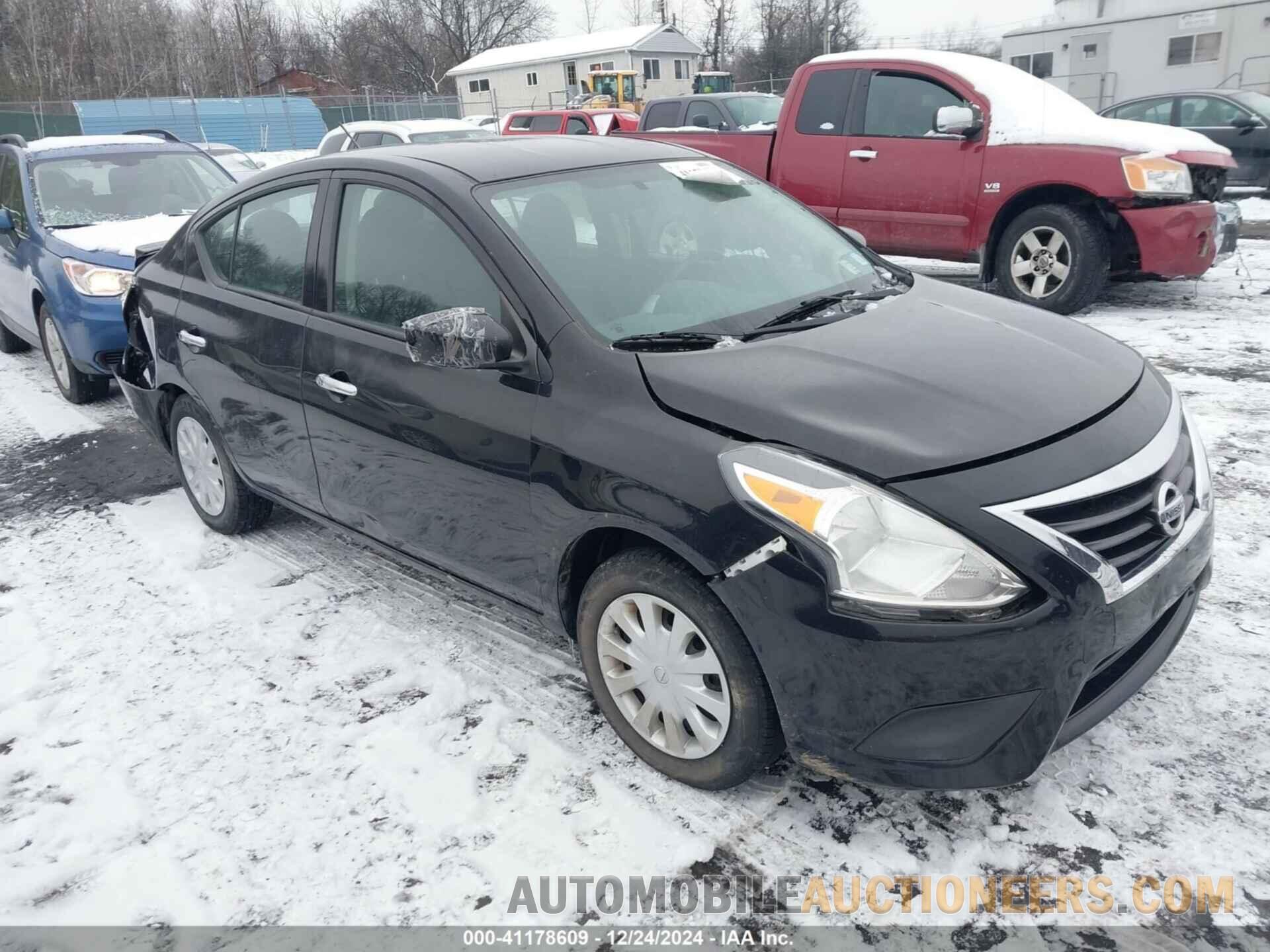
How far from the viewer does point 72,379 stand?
6762 millimetres

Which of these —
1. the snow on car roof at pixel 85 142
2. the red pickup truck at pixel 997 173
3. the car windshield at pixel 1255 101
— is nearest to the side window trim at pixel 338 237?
the snow on car roof at pixel 85 142

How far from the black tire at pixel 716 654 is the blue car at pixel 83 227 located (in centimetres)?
484

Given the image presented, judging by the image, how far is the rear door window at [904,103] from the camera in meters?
7.74

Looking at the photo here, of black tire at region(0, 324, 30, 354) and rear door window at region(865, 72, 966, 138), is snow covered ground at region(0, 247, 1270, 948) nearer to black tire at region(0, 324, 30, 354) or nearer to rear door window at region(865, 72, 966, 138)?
rear door window at region(865, 72, 966, 138)

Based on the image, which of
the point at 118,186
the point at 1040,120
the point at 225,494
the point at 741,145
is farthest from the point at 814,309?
the point at 118,186

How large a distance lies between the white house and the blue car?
4662cm

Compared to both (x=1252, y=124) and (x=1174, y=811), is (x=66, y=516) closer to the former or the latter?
(x=1174, y=811)

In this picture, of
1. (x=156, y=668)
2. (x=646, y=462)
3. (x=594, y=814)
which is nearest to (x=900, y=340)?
(x=646, y=462)

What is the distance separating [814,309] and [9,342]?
8.36 metres

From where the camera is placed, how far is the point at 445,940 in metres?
2.29

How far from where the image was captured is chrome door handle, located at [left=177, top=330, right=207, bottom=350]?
13.7 feet

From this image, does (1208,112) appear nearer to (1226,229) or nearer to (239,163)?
(1226,229)

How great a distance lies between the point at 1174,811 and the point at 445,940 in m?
1.90

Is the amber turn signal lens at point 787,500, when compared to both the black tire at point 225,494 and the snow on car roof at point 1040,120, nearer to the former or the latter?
the black tire at point 225,494
